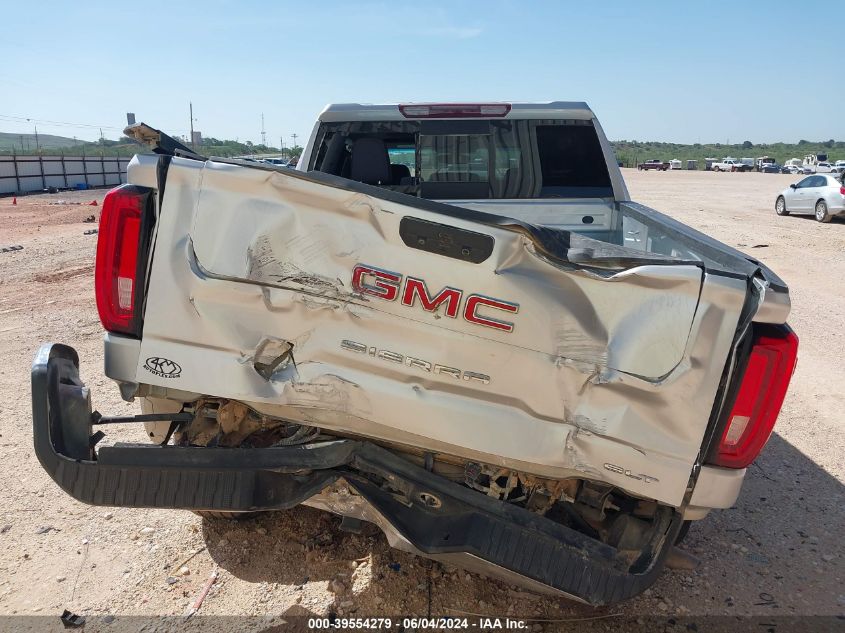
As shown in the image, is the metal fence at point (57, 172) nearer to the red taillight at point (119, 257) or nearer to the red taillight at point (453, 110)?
the red taillight at point (453, 110)

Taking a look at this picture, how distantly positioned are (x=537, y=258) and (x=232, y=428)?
1.46m

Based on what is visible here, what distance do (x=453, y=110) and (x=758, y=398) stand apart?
2.95 meters

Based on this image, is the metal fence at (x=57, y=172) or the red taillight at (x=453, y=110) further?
the metal fence at (x=57, y=172)

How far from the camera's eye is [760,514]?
4074 millimetres

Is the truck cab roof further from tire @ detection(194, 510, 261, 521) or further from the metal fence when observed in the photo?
the metal fence

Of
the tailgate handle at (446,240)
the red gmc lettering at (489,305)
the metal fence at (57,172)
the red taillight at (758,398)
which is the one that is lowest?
the metal fence at (57,172)

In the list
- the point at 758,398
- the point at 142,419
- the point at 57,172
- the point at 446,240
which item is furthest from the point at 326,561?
the point at 57,172

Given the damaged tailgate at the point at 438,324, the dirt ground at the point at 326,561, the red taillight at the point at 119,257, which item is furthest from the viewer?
the dirt ground at the point at 326,561

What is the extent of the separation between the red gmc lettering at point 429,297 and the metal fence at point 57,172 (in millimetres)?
29517

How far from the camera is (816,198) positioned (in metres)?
21.1

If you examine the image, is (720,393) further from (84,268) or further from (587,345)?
(84,268)

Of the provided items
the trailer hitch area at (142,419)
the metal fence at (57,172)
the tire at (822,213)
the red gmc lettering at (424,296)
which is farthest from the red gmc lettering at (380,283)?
the metal fence at (57,172)

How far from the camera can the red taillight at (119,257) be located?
2475 mm

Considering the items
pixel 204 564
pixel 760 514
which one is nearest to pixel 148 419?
pixel 204 564
